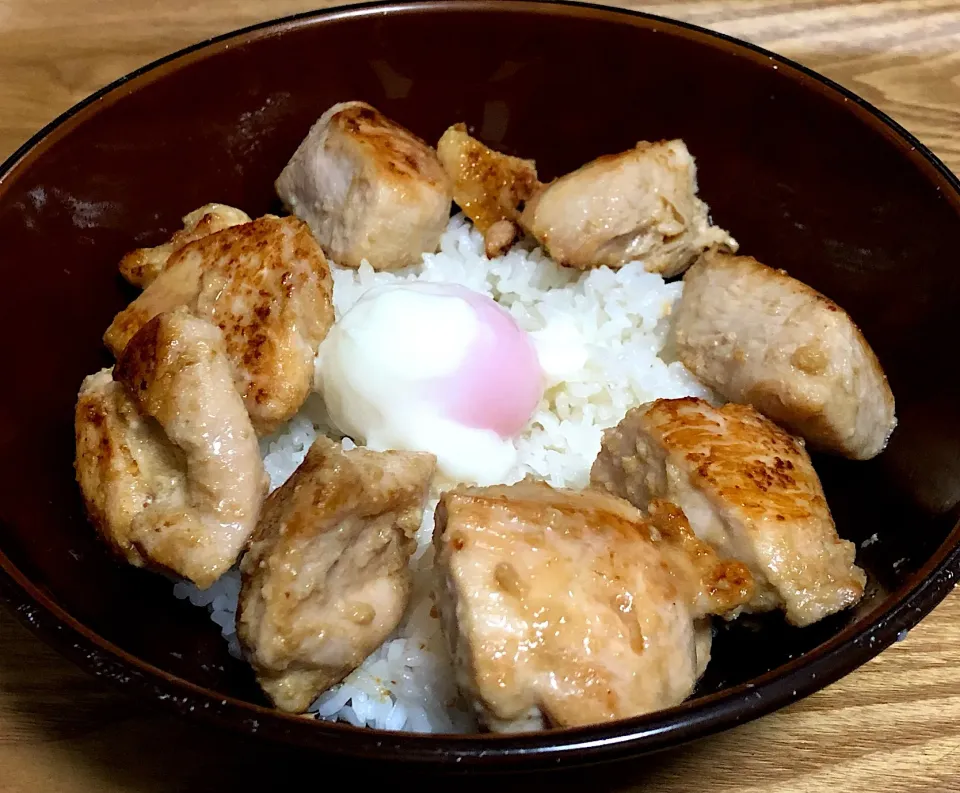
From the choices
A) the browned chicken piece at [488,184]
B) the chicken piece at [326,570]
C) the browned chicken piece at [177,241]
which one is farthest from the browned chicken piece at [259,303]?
the browned chicken piece at [488,184]

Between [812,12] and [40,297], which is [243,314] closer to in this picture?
[40,297]

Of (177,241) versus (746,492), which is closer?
(746,492)

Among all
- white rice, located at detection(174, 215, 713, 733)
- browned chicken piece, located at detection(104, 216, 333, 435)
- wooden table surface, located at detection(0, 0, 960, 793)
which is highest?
browned chicken piece, located at detection(104, 216, 333, 435)

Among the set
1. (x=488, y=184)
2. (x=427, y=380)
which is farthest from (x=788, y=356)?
(x=488, y=184)

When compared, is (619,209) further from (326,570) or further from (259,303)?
(326,570)

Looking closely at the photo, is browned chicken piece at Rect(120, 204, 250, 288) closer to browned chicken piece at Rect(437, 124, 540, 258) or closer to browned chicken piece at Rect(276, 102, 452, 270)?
A: browned chicken piece at Rect(276, 102, 452, 270)

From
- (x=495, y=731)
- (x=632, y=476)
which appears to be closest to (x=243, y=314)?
(x=632, y=476)

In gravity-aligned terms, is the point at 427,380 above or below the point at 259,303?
below

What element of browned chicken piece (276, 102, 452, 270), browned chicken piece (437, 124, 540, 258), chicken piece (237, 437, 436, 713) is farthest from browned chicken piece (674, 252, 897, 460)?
chicken piece (237, 437, 436, 713)
